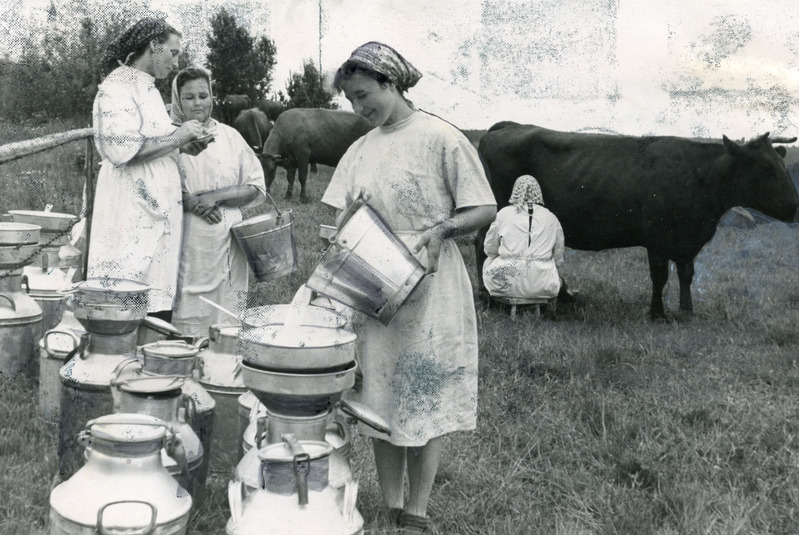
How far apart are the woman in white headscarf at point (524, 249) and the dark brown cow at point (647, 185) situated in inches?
37.0

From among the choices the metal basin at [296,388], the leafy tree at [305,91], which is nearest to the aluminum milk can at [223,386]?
the metal basin at [296,388]

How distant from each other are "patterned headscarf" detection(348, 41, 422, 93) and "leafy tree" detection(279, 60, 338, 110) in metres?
18.3

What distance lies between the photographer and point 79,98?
7.04 meters

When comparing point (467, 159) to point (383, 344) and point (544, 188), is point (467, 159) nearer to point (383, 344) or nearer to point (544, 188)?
point (383, 344)

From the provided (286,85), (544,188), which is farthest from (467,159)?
(286,85)

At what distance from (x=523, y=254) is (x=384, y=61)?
4.95 metres

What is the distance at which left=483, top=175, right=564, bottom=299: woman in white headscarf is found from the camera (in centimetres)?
748

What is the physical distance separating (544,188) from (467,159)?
6244 millimetres

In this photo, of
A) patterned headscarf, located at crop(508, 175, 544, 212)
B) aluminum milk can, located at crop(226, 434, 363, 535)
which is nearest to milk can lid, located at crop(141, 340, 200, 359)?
aluminum milk can, located at crop(226, 434, 363, 535)

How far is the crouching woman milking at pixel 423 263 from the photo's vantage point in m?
2.98

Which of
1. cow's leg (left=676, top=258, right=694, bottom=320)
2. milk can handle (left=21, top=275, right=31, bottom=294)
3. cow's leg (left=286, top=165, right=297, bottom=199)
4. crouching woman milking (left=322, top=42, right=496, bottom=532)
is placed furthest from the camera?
cow's leg (left=286, top=165, right=297, bottom=199)

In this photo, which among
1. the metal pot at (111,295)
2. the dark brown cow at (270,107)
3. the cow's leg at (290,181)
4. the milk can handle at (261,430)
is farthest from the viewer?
the dark brown cow at (270,107)

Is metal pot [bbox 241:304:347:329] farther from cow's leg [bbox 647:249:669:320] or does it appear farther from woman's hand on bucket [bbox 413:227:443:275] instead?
cow's leg [bbox 647:249:669:320]

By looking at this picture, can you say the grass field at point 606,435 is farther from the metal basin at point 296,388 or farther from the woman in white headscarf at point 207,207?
the woman in white headscarf at point 207,207
